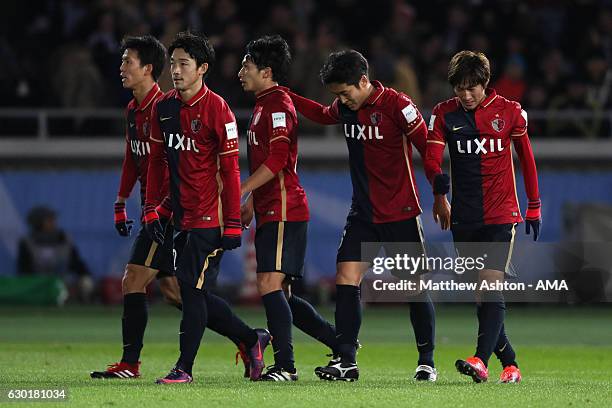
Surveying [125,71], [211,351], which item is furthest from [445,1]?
[125,71]

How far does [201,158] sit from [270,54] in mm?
924

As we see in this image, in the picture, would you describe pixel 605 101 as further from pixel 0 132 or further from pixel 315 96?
pixel 0 132

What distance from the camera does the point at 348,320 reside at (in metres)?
9.82

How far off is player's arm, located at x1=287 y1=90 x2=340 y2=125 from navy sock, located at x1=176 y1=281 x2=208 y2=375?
1.59 metres

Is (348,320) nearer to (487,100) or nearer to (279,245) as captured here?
(279,245)

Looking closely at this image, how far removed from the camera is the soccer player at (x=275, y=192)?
9.71 m

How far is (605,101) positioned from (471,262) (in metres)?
13.8

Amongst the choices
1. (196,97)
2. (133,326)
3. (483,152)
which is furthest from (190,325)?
(483,152)

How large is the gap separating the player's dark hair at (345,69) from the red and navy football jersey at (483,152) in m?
0.60

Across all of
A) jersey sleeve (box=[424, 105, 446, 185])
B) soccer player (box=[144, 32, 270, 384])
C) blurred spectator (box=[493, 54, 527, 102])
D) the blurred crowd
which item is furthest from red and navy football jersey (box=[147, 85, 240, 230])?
blurred spectator (box=[493, 54, 527, 102])

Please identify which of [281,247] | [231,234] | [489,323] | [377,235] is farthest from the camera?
[377,235]

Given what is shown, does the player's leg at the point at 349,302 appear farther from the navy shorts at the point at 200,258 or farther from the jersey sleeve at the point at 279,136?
the navy shorts at the point at 200,258

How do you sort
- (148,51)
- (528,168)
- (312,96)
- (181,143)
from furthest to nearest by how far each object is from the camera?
(312,96) → (148,51) → (528,168) → (181,143)

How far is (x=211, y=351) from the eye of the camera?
13641 mm
